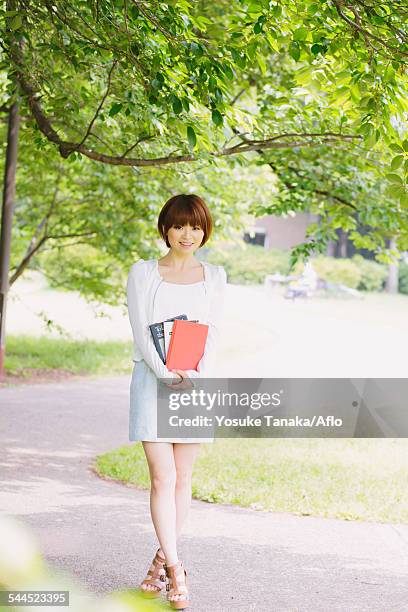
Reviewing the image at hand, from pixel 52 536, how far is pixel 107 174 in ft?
23.9

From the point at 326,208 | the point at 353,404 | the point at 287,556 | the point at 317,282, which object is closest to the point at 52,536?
the point at 287,556

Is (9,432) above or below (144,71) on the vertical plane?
below

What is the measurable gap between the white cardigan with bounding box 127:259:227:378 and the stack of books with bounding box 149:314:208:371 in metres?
0.03

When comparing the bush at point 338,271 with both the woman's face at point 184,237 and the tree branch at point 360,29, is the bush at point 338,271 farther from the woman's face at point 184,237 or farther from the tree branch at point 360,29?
the woman's face at point 184,237

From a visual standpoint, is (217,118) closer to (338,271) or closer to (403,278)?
(338,271)

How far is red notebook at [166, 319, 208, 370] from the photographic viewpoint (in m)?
4.07

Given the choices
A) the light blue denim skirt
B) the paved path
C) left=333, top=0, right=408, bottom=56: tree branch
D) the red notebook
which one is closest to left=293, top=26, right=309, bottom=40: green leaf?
left=333, top=0, right=408, bottom=56: tree branch

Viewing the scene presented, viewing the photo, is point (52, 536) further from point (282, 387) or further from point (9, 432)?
point (282, 387)

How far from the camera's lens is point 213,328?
418 cm

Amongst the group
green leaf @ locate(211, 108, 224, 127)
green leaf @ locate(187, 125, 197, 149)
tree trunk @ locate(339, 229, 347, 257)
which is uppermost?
tree trunk @ locate(339, 229, 347, 257)

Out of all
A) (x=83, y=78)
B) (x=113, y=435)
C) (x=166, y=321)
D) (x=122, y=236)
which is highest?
(x=83, y=78)

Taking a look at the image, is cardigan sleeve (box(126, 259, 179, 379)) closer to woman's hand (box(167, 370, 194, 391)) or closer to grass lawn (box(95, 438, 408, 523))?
woman's hand (box(167, 370, 194, 391))

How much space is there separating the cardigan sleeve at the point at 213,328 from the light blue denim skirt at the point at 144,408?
20 cm

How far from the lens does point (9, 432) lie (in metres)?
9.21
